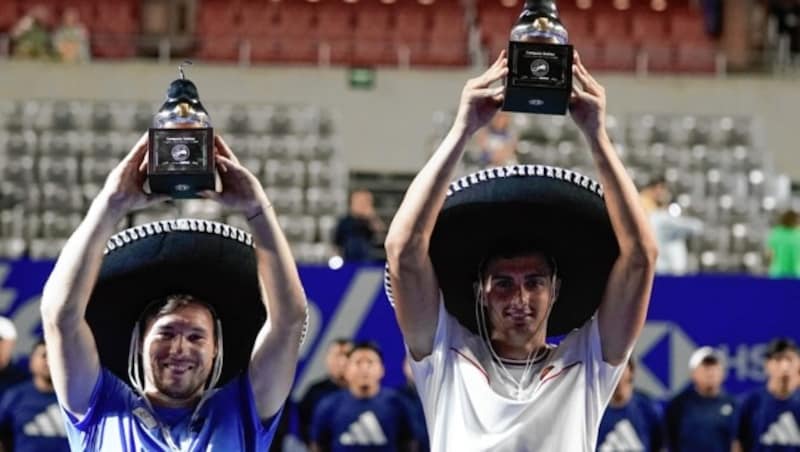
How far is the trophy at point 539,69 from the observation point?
3943 millimetres

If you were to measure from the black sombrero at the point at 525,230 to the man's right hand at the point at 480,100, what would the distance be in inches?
10.5

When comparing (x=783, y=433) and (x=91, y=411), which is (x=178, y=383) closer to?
(x=91, y=411)

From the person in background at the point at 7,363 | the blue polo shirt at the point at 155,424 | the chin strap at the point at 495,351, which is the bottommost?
the person in background at the point at 7,363

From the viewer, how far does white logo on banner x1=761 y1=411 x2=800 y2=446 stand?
968 cm

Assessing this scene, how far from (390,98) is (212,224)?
12.0 m

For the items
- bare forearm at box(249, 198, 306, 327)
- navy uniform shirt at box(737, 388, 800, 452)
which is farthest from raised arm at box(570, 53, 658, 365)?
navy uniform shirt at box(737, 388, 800, 452)

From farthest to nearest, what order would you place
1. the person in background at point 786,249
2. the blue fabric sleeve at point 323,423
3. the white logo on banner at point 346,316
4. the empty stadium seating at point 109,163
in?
the empty stadium seating at point 109,163
the person in background at point 786,249
the white logo on banner at point 346,316
the blue fabric sleeve at point 323,423

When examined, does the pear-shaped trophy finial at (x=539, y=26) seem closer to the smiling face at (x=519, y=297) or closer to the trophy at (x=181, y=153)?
the smiling face at (x=519, y=297)

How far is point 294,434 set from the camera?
35.0ft

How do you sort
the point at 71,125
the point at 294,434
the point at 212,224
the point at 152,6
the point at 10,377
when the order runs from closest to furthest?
the point at 212,224 < the point at 10,377 < the point at 294,434 < the point at 71,125 < the point at 152,6

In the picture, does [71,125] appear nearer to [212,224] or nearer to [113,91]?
[113,91]

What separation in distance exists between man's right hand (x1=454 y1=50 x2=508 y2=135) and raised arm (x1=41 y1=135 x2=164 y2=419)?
0.70m

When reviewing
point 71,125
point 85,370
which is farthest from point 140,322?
point 71,125

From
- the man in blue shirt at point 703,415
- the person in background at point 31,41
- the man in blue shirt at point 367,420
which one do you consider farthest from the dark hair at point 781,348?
the person in background at point 31,41
